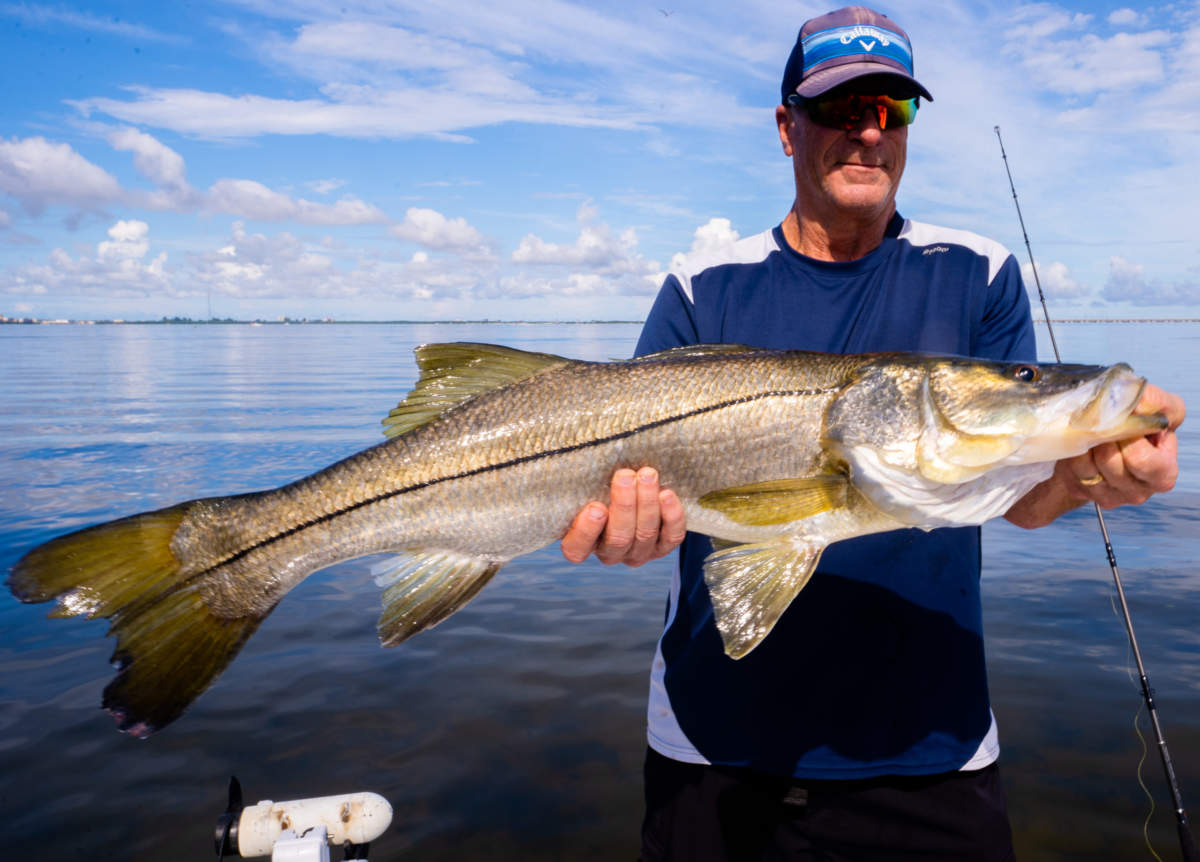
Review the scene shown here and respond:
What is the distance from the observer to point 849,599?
300 centimetres

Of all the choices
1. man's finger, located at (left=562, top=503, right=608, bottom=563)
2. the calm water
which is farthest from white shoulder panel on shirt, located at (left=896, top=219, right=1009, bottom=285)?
the calm water

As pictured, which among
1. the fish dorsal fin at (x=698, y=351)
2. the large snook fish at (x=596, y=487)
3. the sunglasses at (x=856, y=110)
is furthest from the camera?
the sunglasses at (x=856, y=110)

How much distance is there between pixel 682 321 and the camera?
135 inches

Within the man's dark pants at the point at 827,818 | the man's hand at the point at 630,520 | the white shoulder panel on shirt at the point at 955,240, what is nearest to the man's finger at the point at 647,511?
the man's hand at the point at 630,520

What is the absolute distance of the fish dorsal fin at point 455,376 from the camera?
3023 millimetres

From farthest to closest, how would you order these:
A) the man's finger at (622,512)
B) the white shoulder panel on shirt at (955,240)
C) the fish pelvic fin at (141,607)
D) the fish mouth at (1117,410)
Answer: the white shoulder panel on shirt at (955,240) → the man's finger at (622,512) → the fish pelvic fin at (141,607) → the fish mouth at (1117,410)

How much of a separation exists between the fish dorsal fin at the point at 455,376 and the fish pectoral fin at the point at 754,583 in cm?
99

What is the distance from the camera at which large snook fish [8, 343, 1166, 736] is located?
273 centimetres

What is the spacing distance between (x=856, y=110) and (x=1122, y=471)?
186 centimetres

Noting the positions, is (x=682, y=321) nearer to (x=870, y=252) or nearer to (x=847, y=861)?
(x=870, y=252)

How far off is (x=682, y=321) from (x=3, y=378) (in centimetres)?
4523

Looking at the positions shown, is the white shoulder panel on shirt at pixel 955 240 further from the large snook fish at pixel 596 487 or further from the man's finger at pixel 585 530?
the man's finger at pixel 585 530

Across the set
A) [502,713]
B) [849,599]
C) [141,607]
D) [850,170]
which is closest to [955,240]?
[850,170]

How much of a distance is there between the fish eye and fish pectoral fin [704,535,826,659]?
2.97 ft
